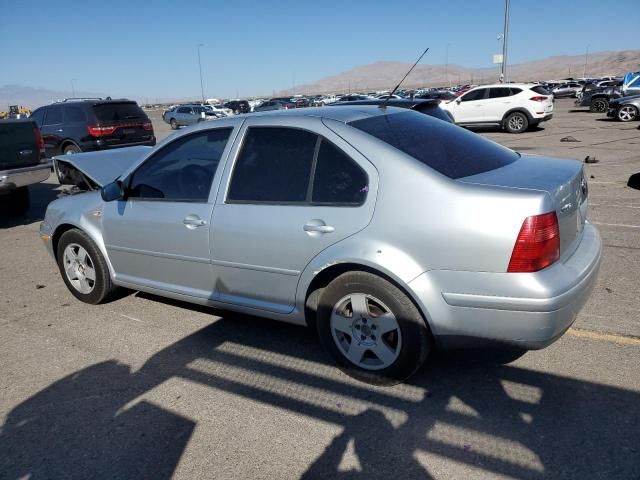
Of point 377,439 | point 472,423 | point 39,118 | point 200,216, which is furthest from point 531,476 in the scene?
point 39,118

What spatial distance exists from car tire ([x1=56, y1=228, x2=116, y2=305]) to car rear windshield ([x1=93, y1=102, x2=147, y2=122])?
30.7ft

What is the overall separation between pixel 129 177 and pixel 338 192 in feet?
6.27

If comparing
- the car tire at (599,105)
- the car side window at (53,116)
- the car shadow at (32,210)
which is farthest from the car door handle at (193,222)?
the car tire at (599,105)

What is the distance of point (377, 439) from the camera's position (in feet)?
8.71

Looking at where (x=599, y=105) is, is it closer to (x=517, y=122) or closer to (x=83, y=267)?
(x=517, y=122)

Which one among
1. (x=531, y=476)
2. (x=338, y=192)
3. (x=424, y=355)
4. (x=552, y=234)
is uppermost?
(x=338, y=192)

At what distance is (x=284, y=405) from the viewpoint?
3.00 m

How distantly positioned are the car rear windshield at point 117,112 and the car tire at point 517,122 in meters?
12.3

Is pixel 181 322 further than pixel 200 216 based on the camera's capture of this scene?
Yes

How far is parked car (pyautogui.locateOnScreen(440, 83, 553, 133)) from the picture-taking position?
59.8 ft

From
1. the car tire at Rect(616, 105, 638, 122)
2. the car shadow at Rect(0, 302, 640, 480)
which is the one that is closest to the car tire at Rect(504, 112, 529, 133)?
the car tire at Rect(616, 105, 638, 122)

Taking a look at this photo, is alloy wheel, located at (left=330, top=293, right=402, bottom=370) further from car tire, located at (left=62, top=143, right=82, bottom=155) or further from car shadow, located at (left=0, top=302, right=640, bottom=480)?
car tire, located at (left=62, top=143, right=82, bottom=155)

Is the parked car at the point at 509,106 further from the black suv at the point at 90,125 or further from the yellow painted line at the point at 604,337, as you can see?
the yellow painted line at the point at 604,337

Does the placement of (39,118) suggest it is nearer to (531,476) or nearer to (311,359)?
(311,359)
